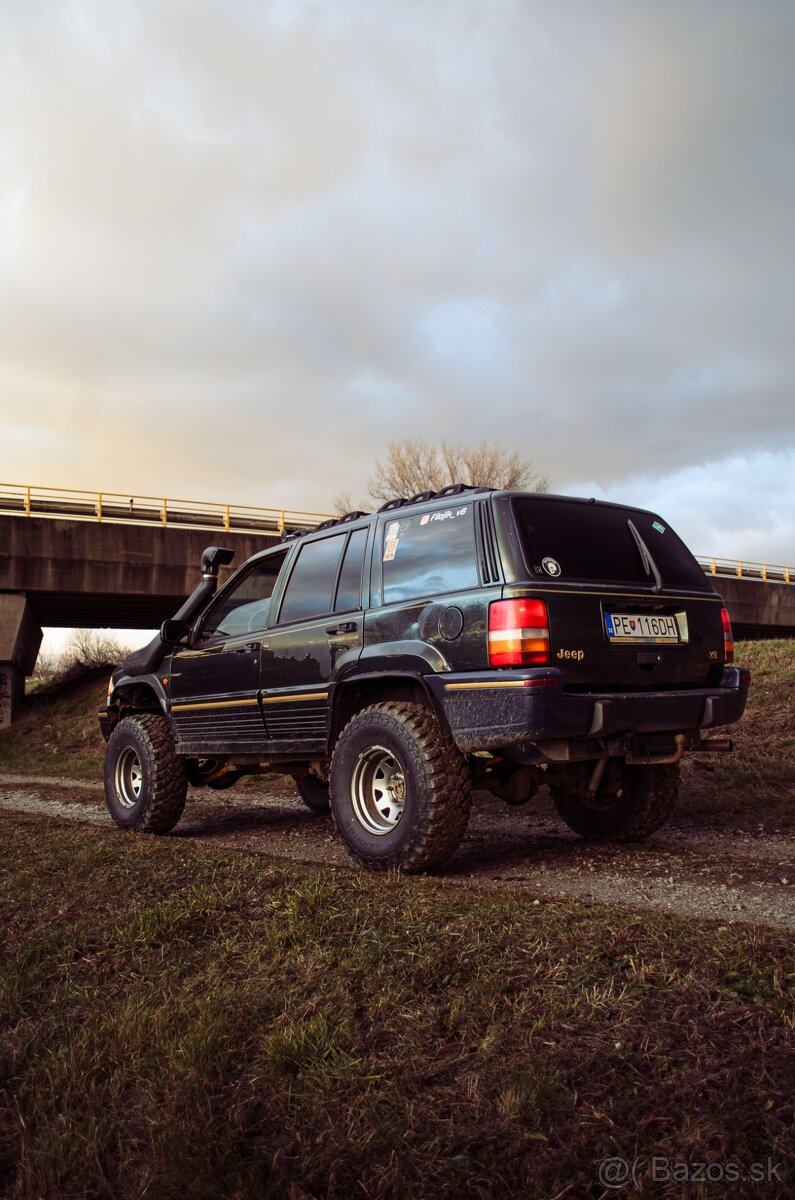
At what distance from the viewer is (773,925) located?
3307mm

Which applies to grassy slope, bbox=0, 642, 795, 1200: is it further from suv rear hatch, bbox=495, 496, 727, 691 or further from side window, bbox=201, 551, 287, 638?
side window, bbox=201, 551, 287, 638

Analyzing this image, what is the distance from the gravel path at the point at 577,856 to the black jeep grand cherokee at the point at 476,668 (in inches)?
14.7

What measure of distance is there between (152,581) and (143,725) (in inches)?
643

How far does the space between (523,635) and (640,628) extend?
2.72 feet

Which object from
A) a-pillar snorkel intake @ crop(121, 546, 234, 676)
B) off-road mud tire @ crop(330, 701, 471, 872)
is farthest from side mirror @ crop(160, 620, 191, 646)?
off-road mud tire @ crop(330, 701, 471, 872)

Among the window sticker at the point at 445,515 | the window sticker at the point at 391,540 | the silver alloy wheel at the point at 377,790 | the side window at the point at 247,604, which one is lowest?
the silver alloy wheel at the point at 377,790

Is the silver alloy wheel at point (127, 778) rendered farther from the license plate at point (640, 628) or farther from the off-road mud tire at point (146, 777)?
the license plate at point (640, 628)

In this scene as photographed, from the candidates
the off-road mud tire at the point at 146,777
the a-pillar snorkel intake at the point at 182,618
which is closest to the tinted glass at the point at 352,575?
the a-pillar snorkel intake at the point at 182,618

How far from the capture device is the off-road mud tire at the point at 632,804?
5.31m

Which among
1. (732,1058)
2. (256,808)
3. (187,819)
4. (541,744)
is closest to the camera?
(732,1058)

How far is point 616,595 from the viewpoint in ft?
15.0

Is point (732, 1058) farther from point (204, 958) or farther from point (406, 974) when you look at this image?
point (204, 958)

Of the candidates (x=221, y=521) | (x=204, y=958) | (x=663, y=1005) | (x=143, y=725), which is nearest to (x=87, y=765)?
(x=143, y=725)

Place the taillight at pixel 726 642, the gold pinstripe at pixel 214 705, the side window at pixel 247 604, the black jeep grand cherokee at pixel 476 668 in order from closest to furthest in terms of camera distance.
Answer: the black jeep grand cherokee at pixel 476 668 < the taillight at pixel 726 642 < the gold pinstripe at pixel 214 705 < the side window at pixel 247 604
